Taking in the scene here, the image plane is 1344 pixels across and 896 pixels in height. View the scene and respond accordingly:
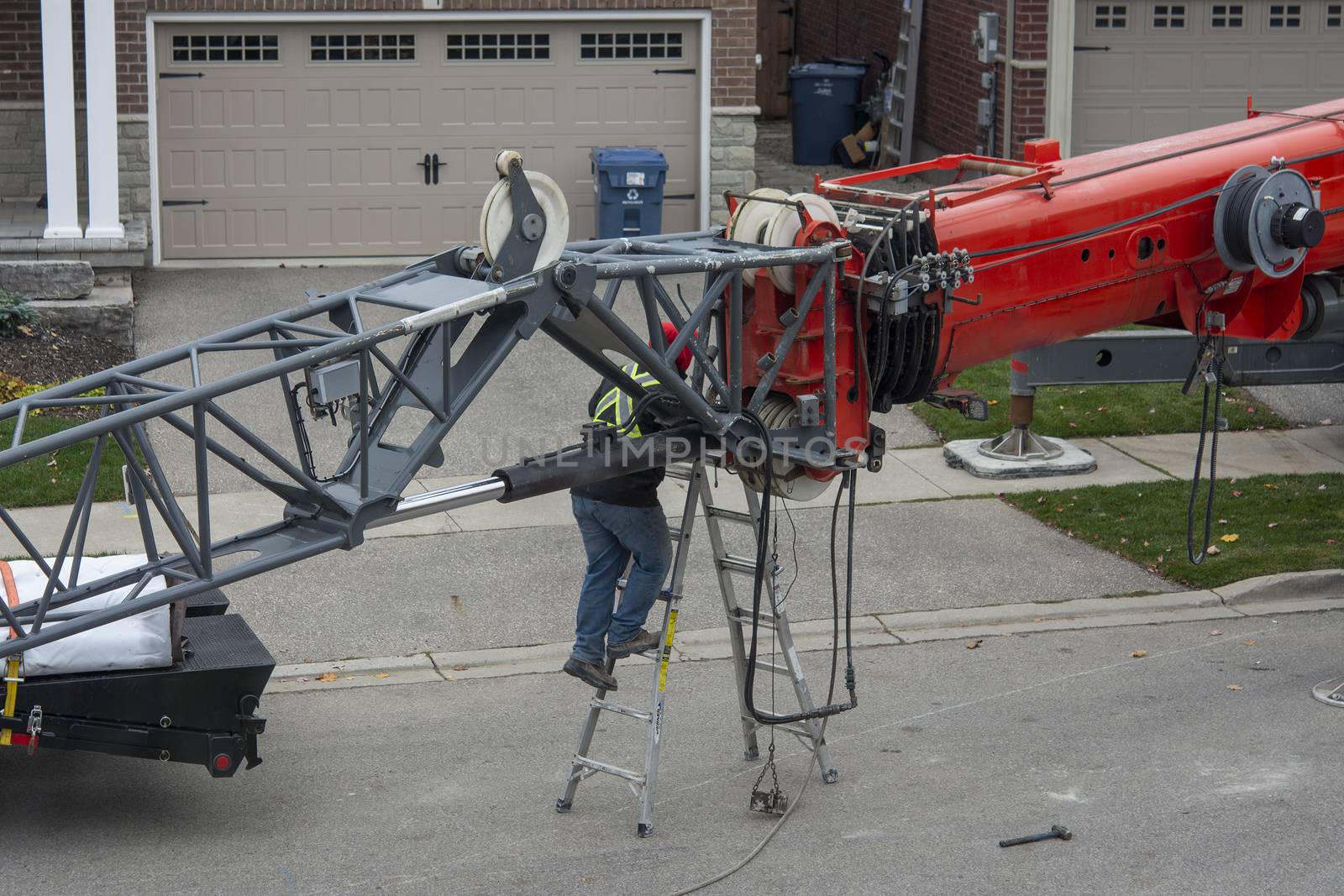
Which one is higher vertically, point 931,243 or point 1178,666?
point 931,243

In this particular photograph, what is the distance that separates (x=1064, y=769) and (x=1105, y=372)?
9.91ft

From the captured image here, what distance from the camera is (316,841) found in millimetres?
6848

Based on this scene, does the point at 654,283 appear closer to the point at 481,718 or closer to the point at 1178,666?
the point at 481,718

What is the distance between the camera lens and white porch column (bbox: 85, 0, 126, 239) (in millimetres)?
15680

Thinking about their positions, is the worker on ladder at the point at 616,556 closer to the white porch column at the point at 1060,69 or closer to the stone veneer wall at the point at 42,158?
the stone veneer wall at the point at 42,158

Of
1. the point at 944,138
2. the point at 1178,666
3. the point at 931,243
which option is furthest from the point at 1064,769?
the point at 944,138

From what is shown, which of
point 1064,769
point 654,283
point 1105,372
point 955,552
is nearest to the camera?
point 654,283

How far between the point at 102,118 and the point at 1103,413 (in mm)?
9376

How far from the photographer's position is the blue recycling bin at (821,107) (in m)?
23.2

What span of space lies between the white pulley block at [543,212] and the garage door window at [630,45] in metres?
12.6

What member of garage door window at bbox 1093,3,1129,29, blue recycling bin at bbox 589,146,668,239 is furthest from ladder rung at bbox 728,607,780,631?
garage door window at bbox 1093,3,1129,29

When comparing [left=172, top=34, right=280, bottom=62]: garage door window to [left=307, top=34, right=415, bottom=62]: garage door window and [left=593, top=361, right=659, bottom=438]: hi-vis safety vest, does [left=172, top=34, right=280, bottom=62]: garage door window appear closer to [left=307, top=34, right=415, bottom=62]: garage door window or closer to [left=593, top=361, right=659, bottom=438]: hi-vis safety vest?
[left=307, top=34, right=415, bottom=62]: garage door window

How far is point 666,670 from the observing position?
7223 millimetres

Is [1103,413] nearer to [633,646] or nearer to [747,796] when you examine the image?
[747,796]
